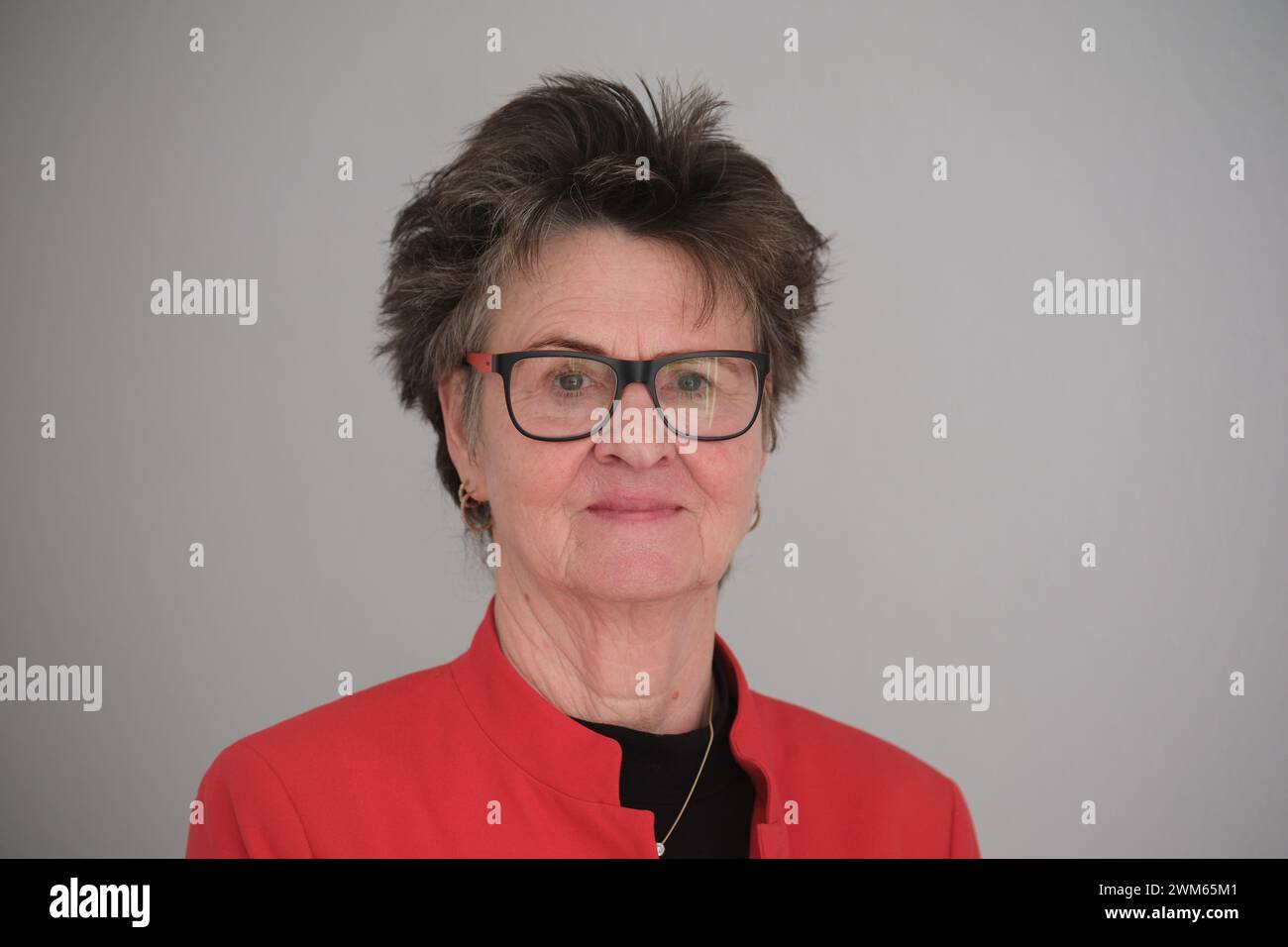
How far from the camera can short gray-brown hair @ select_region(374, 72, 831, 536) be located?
83.9 inches

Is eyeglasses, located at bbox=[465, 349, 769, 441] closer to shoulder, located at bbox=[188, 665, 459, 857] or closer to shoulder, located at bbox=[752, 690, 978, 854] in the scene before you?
shoulder, located at bbox=[188, 665, 459, 857]

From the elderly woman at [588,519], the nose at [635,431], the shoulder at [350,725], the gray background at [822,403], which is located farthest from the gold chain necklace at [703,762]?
the gray background at [822,403]

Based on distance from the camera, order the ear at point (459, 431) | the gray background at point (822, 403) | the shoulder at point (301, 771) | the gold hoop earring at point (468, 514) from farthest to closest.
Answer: the gray background at point (822, 403)
the gold hoop earring at point (468, 514)
the ear at point (459, 431)
the shoulder at point (301, 771)

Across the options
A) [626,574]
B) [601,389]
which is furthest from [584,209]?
[626,574]

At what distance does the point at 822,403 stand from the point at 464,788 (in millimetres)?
1613

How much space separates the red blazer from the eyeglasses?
0.45 meters

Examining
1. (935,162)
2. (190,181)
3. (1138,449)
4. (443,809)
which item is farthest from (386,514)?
(1138,449)

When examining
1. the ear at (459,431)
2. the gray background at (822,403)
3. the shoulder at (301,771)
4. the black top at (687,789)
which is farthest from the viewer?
the gray background at (822,403)

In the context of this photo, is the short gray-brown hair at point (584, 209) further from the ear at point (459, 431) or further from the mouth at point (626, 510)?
the mouth at point (626, 510)

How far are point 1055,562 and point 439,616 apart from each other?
1678 millimetres

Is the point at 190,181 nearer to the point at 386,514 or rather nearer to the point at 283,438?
the point at 283,438

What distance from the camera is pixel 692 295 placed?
2.12m

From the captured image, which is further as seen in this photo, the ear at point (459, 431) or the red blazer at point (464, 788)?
the ear at point (459, 431)

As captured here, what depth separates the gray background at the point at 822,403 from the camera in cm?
312
